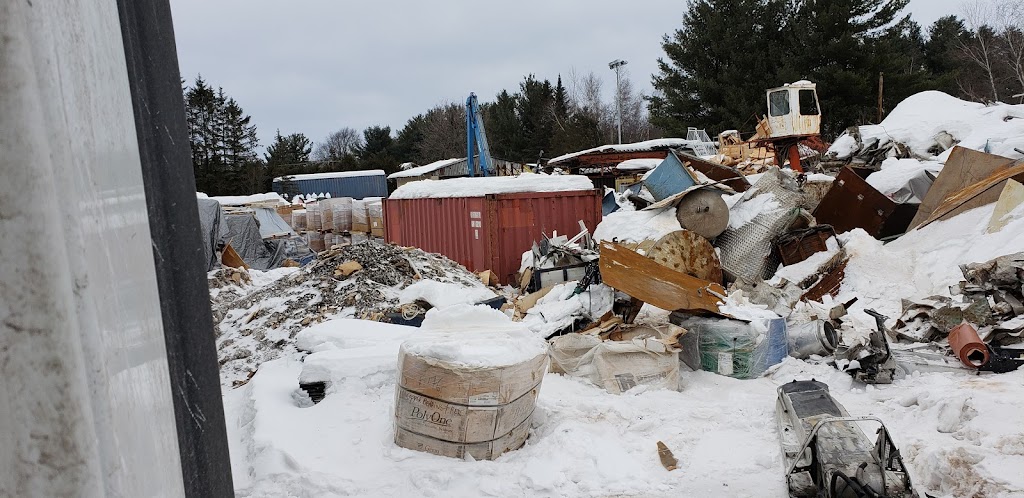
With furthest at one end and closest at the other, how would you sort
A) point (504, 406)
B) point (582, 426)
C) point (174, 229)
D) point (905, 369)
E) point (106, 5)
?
1. point (905, 369)
2. point (582, 426)
3. point (504, 406)
4. point (174, 229)
5. point (106, 5)

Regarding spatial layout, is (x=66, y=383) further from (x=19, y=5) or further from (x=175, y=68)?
(x=175, y=68)

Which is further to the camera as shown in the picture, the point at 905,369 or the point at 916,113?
the point at 916,113

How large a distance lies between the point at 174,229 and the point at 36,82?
0.86 ft

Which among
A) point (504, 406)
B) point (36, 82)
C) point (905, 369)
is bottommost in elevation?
point (905, 369)

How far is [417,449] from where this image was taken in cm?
361

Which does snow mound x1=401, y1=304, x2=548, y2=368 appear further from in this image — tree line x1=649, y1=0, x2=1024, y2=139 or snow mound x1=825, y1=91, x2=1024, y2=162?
tree line x1=649, y1=0, x2=1024, y2=139

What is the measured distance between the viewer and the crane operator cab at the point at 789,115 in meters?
18.5

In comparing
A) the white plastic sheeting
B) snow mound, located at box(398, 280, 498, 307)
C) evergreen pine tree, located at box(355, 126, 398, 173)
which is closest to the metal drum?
snow mound, located at box(398, 280, 498, 307)

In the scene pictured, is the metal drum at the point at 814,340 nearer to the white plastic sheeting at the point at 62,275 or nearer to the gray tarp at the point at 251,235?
the white plastic sheeting at the point at 62,275

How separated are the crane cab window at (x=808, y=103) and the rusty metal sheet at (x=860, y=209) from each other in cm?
1040

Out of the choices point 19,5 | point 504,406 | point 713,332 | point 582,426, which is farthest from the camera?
point 713,332

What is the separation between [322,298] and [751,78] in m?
27.7

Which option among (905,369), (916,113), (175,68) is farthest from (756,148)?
(175,68)

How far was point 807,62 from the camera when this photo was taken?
1143 inches
